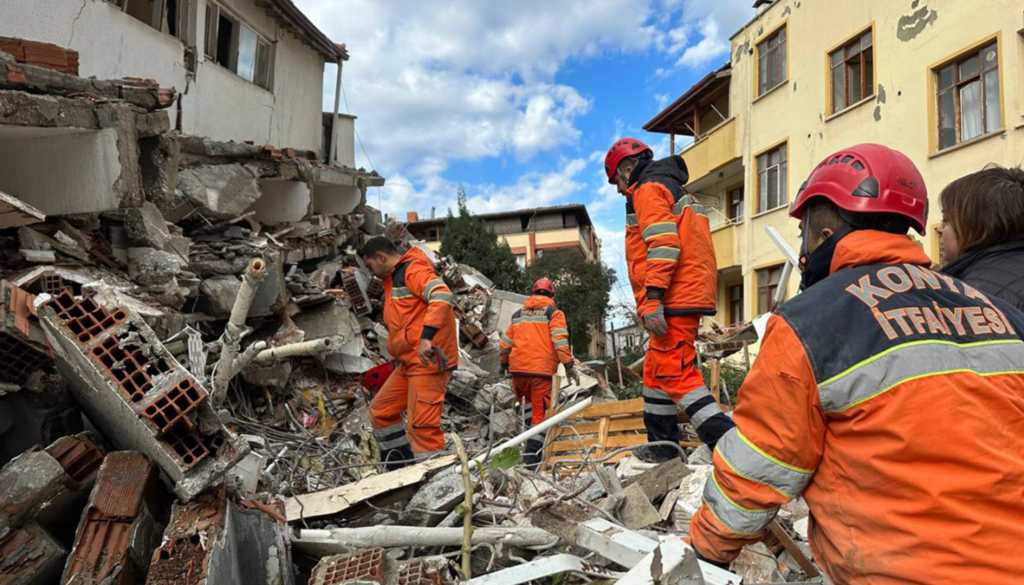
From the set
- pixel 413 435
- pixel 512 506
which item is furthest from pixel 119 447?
pixel 413 435

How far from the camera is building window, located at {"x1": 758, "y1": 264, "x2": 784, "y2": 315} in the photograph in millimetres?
15414

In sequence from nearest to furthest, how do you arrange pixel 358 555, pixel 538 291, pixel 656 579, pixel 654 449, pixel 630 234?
pixel 656 579
pixel 358 555
pixel 654 449
pixel 630 234
pixel 538 291

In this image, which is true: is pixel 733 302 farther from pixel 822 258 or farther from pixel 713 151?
pixel 822 258

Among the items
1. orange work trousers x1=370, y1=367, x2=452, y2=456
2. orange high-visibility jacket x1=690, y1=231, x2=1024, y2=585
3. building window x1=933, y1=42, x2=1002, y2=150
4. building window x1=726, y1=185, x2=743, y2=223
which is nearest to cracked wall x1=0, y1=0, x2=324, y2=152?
orange work trousers x1=370, y1=367, x2=452, y2=456

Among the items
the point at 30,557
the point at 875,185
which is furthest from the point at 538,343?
the point at 875,185

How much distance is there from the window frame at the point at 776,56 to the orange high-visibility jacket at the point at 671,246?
13.3 meters

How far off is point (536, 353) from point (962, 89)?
9.65m

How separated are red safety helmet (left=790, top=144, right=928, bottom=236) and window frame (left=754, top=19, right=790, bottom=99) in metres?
15.3

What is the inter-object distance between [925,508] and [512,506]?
187 centimetres

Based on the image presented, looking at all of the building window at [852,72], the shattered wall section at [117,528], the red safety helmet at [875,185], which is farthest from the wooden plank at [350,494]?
the building window at [852,72]

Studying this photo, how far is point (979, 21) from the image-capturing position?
1063cm

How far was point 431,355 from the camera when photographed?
15.5ft

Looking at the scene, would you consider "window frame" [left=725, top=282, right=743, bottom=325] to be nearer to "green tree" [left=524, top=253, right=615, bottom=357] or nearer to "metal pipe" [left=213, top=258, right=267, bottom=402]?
"green tree" [left=524, top=253, right=615, bottom=357]

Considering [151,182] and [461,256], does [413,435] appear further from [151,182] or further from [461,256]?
[461,256]
